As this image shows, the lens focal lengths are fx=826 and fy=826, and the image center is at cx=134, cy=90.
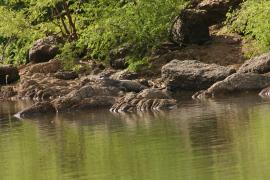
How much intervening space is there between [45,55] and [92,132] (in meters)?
28.4

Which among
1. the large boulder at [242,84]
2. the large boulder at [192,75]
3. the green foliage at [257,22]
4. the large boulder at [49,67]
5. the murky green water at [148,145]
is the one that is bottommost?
the murky green water at [148,145]

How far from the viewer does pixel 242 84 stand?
2905cm

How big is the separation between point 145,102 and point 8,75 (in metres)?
20.9

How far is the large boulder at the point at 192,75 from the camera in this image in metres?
31.3

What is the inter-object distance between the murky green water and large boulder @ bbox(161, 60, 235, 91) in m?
4.80

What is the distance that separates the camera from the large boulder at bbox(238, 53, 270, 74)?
30848mm

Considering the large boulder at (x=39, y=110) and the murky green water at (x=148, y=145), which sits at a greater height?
the large boulder at (x=39, y=110)

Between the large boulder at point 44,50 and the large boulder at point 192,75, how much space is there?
1666 cm

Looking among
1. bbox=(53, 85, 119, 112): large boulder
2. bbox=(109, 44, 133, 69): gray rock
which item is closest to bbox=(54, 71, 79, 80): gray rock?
bbox=(109, 44, 133, 69): gray rock

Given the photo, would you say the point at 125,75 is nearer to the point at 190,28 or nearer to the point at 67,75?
the point at 190,28

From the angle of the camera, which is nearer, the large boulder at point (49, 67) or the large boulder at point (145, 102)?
the large boulder at point (145, 102)

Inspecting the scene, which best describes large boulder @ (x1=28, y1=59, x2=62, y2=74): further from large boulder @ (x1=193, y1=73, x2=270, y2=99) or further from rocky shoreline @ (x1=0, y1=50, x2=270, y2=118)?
large boulder @ (x1=193, y1=73, x2=270, y2=99)

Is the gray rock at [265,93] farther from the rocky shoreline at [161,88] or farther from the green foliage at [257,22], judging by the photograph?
the green foliage at [257,22]

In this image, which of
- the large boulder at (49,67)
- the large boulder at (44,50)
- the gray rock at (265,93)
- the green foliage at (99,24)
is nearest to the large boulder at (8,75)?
the large boulder at (49,67)
